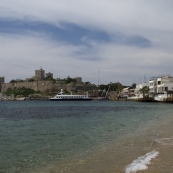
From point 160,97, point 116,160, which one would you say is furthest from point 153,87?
point 116,160

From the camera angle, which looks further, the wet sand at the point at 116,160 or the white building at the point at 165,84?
the white building at the point at 165,84

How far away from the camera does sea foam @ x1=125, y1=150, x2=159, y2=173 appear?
998 centimetres

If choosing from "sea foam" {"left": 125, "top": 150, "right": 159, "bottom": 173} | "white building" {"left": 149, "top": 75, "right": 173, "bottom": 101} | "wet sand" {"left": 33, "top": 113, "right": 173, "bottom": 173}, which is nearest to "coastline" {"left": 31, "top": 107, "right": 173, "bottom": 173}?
"wet sand" {"left": 33, "top": 113, "right": 173, "bottom": 173}

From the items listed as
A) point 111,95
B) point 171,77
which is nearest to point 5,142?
point 171,77

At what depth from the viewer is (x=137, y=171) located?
9.66m

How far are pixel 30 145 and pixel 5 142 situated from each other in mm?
2112

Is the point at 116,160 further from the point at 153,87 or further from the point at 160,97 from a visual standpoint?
the point at 153,87

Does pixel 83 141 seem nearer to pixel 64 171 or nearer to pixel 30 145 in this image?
pixel 30 145

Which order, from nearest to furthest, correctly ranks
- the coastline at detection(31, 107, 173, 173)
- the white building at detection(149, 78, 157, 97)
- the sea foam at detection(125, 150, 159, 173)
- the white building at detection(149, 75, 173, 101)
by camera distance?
the sea foam at detection(125, 150, 159, 173), the coastline at detection(31, 107, 173, 173), the white building at detection(149, 75, 173, 101), the white building at detection(149, 78, 157, 97)

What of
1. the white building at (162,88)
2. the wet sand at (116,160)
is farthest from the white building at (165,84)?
the wet sand at (116,160)

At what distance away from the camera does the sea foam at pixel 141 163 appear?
32.7 ft

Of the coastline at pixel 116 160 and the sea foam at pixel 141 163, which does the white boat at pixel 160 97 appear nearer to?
the coastline at pixel 116 160

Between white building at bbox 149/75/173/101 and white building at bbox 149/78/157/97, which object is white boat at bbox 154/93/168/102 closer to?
white building at bbox 149/75/173/101

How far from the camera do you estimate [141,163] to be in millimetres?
10805
